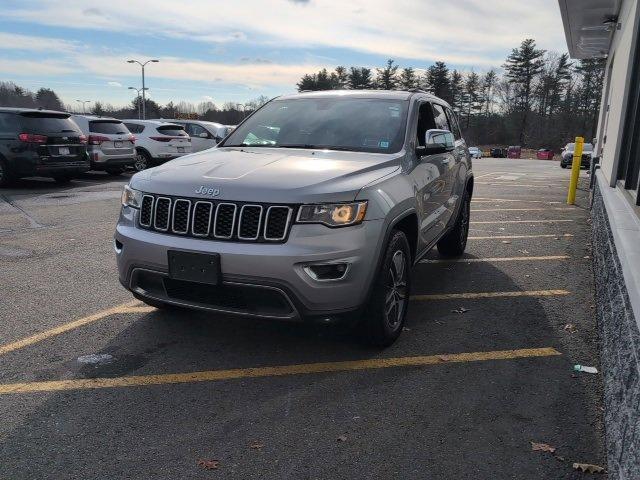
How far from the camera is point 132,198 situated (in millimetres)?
4020

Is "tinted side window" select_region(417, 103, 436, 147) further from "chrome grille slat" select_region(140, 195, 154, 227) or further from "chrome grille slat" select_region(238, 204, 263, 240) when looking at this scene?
"chrome grille slat" select_region(140, 195, 154, 227)

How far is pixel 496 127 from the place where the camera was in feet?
317

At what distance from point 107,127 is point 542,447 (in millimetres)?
14747

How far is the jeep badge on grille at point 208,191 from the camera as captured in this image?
357 centimetres

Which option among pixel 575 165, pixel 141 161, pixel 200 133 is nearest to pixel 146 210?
pixel 575 165

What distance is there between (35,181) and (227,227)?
12.9 m

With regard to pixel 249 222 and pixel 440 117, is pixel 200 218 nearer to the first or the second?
pixel 249 222

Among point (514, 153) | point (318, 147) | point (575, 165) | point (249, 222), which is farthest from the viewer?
point (514, 153)

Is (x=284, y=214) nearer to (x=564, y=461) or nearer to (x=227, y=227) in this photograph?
(x=227, y=227)

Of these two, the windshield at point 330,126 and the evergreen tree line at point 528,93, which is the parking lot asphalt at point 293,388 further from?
the evergreen tree line at point 528,93

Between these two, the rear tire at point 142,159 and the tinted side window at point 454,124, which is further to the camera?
the rear tire at point 142,159

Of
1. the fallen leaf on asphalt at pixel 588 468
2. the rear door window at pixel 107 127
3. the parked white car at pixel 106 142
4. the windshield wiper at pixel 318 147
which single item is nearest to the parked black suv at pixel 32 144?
the parked white car at pixel 106 142

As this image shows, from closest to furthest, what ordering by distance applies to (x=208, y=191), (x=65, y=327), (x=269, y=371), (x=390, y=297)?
(x=208, y=191) < (x=269, y=371) < (x=390, y=297) < (x=65, y=327)

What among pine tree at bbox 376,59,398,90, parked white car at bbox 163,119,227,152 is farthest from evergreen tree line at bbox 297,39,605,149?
parked white car at bbox 163,119,227,152
